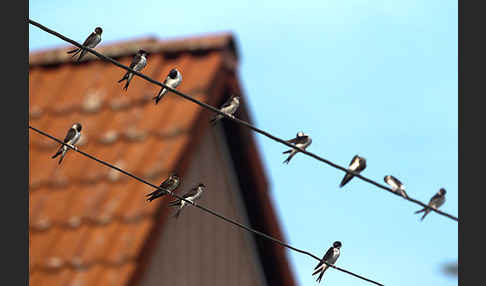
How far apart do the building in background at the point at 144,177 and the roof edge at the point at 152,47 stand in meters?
0.02

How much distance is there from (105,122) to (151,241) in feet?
8.58

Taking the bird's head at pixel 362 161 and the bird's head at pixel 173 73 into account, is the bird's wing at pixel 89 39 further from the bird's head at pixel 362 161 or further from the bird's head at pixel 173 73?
the bird's head at pixel 362 161

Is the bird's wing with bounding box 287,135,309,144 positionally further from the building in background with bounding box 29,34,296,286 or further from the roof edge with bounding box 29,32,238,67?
the roof edge with bounding box 29,32,238,67

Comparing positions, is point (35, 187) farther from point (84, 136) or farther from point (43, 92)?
point (43, 92)

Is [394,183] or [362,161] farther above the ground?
[394,183]

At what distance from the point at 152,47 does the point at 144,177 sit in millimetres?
3089

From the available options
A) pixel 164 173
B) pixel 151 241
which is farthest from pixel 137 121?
pixel 151 241

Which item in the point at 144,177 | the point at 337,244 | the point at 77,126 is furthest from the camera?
the point at 144,177

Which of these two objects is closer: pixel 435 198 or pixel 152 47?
pixel 435 198

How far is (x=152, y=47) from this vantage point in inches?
638

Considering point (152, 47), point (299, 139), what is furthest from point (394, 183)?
point (152, 47)

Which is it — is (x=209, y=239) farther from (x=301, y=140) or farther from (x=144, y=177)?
(x=301, y=140)

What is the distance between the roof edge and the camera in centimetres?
1559

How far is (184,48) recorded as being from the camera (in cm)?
1599
